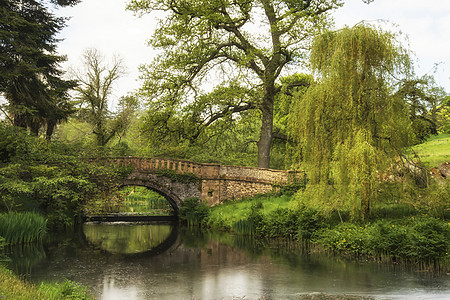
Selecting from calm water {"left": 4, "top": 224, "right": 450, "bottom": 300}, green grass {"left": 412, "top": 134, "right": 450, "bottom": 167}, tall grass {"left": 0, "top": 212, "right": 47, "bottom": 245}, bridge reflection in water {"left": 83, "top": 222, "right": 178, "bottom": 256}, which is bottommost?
calm water {"left": 4, "top": 224, "right": 450, "bottom": 300}

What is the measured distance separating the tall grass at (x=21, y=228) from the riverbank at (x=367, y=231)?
330 inches

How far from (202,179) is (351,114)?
12.0 m

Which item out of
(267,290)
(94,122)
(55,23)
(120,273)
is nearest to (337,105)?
(267,290)

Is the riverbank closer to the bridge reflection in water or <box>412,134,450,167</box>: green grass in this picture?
the bridge reflection in water

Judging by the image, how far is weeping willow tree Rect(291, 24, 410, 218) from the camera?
14453mm

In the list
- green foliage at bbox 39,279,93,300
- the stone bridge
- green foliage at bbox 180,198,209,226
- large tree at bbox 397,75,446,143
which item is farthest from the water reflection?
large tree at bbox 397,75,446,143

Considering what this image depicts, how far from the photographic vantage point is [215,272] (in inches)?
509

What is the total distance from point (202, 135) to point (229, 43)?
5680mm

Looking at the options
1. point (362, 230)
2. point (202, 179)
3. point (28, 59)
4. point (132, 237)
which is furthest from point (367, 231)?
point (28, 59)

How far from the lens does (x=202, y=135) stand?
2609 cm

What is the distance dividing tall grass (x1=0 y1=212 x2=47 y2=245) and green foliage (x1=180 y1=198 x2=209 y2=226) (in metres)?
9.10

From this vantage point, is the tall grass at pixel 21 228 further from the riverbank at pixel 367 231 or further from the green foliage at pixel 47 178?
the riverbank at pixel 367 231

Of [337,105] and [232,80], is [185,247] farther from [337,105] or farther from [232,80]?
[232,80]

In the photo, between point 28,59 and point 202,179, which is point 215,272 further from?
point 28,59
